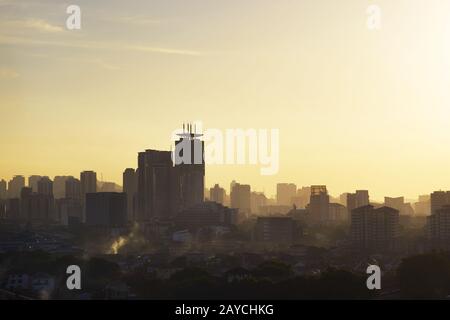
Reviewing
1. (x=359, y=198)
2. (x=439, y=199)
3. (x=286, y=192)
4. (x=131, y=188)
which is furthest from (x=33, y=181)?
(x=439, y=199)

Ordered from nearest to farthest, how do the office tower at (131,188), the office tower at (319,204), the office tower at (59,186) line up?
the office tower at (131,188) → the office tower at (319,204) → the office tower at (59,186)

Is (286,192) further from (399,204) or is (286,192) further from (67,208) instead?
(67,208)

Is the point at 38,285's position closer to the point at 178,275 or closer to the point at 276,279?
the point at 178,275

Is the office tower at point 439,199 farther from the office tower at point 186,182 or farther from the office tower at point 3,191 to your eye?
the office tower at point 3,191

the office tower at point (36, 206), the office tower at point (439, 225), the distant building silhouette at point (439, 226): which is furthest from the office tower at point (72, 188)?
the office tower at point (439, 225)

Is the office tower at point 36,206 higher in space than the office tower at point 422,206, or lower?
lower
